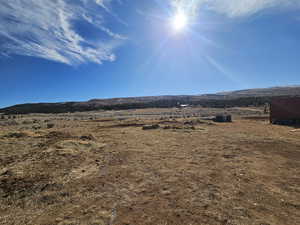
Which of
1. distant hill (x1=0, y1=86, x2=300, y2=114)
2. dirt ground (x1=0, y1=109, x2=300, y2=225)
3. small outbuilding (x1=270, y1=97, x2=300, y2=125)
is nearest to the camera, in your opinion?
dirt ground (x1=0, y1=109, x2=300, y2=225)

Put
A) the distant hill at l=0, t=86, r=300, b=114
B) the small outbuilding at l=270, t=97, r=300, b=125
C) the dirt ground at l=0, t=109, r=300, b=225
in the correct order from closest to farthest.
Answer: the dirt ground at l=0, t=109, r=300, b=225 → the small outbuilding at l=270, t=97, r=300, b=125 → the distant hill at l=0, t=86, r=300, b=114

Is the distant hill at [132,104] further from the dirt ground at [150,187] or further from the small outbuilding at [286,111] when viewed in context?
the dirt ground at [150,187]

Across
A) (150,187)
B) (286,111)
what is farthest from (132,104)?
(150,187)

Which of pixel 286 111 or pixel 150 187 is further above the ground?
pixel 286 111

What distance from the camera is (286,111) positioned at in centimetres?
1878

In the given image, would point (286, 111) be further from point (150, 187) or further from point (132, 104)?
point (132, 104)

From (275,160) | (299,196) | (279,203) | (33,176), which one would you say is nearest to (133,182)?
(33,176)

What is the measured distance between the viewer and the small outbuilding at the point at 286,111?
59.9 ft

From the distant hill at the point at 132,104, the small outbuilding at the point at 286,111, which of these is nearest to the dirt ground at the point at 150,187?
the small outbuilding at the point at 286,111

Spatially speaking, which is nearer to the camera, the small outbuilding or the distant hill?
the small outbuilding

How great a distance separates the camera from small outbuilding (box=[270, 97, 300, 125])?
59.9ft

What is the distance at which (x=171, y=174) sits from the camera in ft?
19.0

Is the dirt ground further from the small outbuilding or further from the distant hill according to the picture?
the distant hill

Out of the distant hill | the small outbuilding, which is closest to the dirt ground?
the small outbuilding
